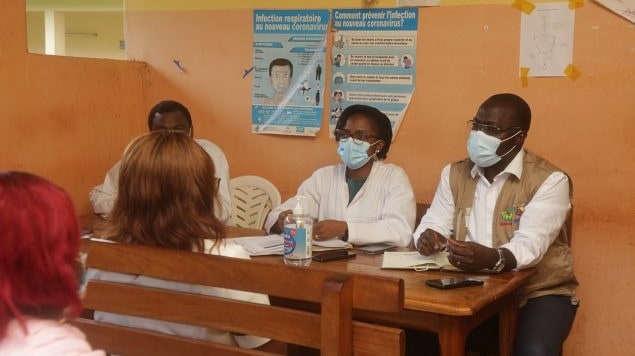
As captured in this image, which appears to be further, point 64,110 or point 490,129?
point 64,110

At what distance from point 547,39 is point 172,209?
225cm

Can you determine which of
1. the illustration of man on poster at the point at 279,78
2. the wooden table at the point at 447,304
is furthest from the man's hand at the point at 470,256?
the illustration of man on poster at the point at 279,78

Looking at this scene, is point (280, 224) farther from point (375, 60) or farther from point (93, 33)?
point (93, 33)

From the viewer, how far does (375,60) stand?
3.88 m

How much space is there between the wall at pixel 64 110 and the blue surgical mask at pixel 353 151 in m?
1.66

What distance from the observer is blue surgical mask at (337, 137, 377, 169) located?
3.27 metres

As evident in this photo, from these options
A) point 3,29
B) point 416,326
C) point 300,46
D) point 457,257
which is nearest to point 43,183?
point 416,326

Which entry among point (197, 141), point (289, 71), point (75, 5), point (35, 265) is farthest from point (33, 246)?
point (75, 5)

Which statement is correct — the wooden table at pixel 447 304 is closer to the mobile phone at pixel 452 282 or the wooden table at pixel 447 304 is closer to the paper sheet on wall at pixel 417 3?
the mobile phone at pixel 452 282

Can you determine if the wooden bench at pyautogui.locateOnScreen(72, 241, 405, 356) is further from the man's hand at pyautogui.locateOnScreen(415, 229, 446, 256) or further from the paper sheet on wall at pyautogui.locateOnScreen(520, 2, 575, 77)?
the paper sheet on wall at pyautogui.locateOnScreen(520, 2, 575, 77)

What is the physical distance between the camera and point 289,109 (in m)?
4.19

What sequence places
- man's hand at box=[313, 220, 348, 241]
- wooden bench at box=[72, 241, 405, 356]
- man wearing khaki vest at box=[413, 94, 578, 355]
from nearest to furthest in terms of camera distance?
wooden bench at box=[72, 241, 405, 356] < man wearing khaki vest at box=[413, 94, 578, 355] < man's hand at box=[313, 220, 348, 241]

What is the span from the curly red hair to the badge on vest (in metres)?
1.99

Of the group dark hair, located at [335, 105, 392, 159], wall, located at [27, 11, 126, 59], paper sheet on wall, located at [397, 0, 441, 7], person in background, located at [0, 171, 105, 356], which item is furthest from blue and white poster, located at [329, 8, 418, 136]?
wall, located at [27, 11, 126, 59]
